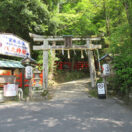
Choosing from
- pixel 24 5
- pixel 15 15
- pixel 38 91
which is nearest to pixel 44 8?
pixel 24 5

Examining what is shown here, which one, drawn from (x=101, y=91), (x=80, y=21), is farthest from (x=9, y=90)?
(x=80, y=21)

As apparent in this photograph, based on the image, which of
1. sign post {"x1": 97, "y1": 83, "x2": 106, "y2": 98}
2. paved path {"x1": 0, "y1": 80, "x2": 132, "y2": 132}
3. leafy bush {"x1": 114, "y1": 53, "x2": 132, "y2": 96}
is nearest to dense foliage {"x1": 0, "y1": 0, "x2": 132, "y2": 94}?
leafy bush {"x1": 114, "y1": 53, "x2": 132, "y2": 96}

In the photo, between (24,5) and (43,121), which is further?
(24,5)

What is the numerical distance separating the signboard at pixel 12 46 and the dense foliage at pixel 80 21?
240 centimetres

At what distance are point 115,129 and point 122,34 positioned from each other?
559cm

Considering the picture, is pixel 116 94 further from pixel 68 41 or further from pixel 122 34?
pixel 68 41

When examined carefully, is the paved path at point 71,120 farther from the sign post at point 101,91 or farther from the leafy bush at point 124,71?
the sign post at point 101,91

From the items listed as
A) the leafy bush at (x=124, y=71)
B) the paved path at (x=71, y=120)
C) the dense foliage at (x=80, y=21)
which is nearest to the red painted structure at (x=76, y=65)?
the dense foliage at (x=80, y=21)

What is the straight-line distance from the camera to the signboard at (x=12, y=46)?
8.77 meters

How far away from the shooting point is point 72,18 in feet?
46.5

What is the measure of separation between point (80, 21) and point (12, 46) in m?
8.30

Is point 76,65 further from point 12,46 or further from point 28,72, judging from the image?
point 28,72

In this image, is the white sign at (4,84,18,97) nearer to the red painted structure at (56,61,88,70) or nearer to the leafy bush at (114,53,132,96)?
the leafy bush at (114,53,132,96)

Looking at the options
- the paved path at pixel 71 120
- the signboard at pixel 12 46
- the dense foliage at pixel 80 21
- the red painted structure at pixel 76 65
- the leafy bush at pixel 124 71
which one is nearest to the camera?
the paved path at pixel 71 120
